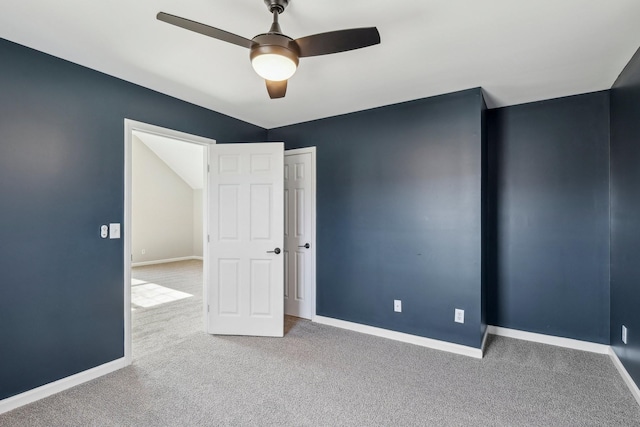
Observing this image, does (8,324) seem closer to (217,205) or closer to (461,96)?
(217,205)

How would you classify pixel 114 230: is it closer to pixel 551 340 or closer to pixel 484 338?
pixel 484 338

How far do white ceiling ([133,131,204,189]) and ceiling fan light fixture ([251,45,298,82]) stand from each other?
566 cm

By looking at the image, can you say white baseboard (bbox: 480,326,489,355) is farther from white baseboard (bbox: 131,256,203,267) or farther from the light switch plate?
white baseboard (bbox: 131,256,203,267)

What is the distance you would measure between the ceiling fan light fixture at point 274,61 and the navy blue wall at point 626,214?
8.01 ft

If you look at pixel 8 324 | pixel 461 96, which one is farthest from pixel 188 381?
pixel 461 96

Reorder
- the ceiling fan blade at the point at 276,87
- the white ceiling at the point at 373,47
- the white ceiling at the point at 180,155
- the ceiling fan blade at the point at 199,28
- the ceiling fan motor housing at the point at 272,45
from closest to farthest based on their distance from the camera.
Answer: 1. the ceiling fan blade at the point at 199,28
2. the ceiling fan motor housing at the point at 272,45
3. the white ceiling at the point at 373,47
4. the ceiling fan blade at the point at 276,87
5. the white ceiling at the point at 180,155

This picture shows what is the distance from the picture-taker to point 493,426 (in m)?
1.93

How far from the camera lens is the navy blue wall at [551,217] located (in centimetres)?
298

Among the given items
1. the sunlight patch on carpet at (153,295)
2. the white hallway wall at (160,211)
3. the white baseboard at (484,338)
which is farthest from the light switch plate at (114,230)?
the white hallway wall at (160,211)

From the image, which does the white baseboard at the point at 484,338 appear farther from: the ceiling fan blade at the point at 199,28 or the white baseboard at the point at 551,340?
the ceiling fan blade at the point at 199,28

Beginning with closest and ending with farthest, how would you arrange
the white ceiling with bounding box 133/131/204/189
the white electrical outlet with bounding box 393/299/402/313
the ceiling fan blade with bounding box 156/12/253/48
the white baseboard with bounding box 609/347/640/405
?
the ceiling fan blade with bounding box 156/12/253/48, the white baseboard with bounding box 609/347/640/405, the white electrical outlet with bounding box 393/299/402/313, the white ceiling with bounding box 133/131/204/189

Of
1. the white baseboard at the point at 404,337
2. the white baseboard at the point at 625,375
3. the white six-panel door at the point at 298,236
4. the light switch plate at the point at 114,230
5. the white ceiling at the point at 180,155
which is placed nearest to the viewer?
the white baseboard at the point at 625,375

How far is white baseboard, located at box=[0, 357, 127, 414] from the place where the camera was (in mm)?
2096

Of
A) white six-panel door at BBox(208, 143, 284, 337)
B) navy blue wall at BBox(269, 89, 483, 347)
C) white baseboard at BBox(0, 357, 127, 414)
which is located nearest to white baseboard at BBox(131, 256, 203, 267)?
white six-panel door at BBox(208, 143, 284, 337)
